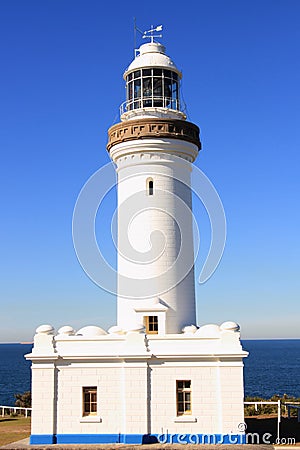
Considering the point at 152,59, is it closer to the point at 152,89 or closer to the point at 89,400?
the point at 152,89

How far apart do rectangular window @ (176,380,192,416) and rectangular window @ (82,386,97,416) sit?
2585 millimetres

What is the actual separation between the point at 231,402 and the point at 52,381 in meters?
5.54

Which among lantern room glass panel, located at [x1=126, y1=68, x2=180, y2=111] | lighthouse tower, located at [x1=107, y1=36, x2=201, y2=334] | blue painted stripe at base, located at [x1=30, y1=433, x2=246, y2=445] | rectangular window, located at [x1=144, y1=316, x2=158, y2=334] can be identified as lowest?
blue painted stripe at base, located at [x1=30, y1=433, x2=246, y2=445]

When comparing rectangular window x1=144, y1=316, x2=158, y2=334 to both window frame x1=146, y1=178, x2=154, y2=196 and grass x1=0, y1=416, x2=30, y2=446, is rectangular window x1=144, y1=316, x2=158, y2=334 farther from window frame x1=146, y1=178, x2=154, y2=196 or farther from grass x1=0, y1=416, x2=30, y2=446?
grass x1=0, y1=416, x2=30, y2=446

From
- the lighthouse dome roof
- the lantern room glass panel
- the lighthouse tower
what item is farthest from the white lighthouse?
the lighthouse dome roof

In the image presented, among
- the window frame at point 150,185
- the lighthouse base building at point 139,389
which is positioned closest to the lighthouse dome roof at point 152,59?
the window frame at point 150,185

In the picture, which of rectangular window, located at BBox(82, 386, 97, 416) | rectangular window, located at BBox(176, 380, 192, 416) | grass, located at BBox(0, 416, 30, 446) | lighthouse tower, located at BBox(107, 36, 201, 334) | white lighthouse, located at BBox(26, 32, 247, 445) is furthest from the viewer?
lighthouse tower, located at BBox(107, 36, 201, 334)

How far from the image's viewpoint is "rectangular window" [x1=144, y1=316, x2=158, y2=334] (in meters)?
19.5

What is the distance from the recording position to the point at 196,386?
17078 millimetres

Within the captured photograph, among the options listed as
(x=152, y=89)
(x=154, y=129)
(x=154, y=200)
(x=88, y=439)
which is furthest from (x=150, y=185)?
(x=88, y=439)

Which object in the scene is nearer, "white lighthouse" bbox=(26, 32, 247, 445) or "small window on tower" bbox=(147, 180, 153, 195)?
"white lighthouse" bbox=(26, 32, 247, 445)

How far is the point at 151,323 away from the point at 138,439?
411cm

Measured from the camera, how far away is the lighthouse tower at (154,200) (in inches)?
783

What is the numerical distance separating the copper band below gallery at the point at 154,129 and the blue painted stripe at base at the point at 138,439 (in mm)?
10376
